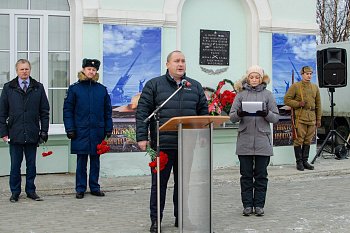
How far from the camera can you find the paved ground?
22.0 feet

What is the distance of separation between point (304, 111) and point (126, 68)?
12.1 feet

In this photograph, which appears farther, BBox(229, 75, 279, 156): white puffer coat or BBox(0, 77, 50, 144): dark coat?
BBox(0, 77, 50, 144): dark coat

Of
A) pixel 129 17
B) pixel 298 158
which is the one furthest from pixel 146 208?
pixel 298 158

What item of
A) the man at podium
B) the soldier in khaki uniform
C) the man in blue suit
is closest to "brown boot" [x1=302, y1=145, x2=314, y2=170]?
the soldier in khaki uniform

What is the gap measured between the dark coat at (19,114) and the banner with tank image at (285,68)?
5.23m

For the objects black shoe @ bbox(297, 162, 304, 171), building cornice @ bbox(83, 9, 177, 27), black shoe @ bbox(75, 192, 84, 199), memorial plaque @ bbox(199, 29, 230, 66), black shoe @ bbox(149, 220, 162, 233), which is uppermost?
building cornice @ bbox(83, 9, 177, 27)

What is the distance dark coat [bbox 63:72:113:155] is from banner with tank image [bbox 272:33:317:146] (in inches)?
173

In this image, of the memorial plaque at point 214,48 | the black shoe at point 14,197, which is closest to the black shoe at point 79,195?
the black shoe at point 14,197

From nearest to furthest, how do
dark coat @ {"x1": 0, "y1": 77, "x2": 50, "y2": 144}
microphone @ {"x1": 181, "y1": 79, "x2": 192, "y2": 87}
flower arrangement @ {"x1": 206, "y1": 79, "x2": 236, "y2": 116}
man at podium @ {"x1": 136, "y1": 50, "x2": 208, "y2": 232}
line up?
microphone @ {"x1": 181, "y1": 79, "x2": 192, "y2": 87} < man at podium @ {"x1": 136, "y1": 50, "x2": 208, "y2": 232} < dark coat @ {"x1": 0, "y1": 77, "x2": 50, "y2": 144} < flower arrangement @ {"x1": 206, "y1": 79, "x2": 236, "y2": 116}

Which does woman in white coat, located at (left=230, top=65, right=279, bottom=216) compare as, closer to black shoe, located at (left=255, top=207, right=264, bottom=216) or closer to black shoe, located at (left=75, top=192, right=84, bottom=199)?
black shoe, located at (left=255, top=207, right=264, bottom=216)

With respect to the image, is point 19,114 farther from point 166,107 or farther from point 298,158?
point 298,158

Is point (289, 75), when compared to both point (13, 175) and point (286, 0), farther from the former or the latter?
point (13, 175)

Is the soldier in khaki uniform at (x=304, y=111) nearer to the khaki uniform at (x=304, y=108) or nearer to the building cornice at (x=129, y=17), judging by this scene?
the khaki uniform at (x=304, y=108)

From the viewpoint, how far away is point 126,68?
10.1 meters
